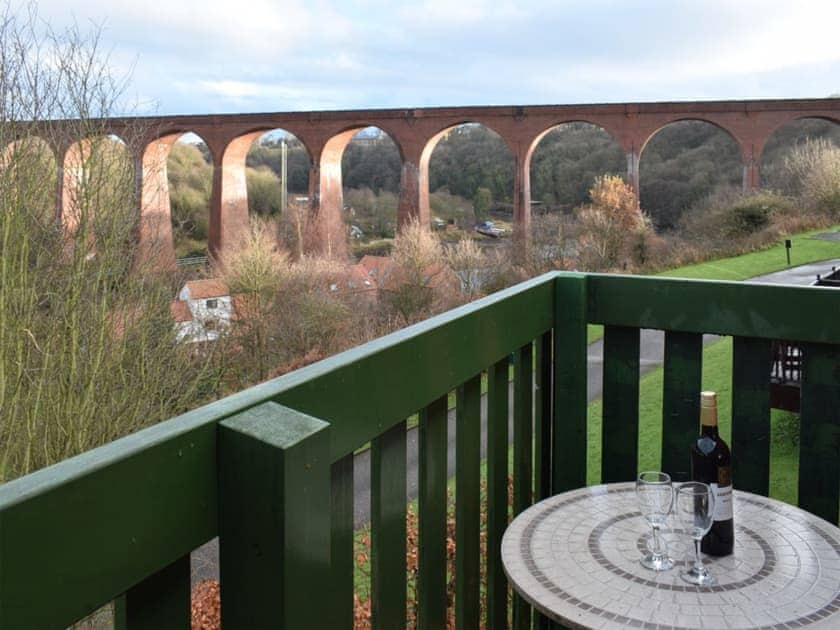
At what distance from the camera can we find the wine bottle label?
126cm

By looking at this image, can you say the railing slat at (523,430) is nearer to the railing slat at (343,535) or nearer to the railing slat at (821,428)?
the railing slat at (821,428)

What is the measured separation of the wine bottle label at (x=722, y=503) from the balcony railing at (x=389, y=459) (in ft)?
1.20

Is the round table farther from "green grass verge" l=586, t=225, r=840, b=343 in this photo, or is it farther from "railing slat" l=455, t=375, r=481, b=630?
"green grass verge" l=586, t=225, r=840, b=343

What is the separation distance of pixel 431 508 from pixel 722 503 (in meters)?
0.44

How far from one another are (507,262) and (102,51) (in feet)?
41.6

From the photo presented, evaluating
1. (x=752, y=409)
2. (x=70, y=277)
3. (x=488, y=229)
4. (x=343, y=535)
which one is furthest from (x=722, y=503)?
(x=488, y=229)

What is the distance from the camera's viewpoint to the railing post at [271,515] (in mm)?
701

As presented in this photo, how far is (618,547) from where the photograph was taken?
4.27ft

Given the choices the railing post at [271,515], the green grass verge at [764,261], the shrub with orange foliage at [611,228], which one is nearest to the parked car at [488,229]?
the shrub with orange foliage at [611,228]

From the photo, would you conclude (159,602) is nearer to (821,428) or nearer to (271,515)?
(271,515)

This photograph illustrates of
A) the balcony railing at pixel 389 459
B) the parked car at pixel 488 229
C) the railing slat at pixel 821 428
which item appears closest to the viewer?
the balcony railing at pixel 389 459

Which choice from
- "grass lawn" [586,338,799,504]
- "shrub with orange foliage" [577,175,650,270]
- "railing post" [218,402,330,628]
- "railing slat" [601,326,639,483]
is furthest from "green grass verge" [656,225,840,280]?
"railing post" [218,402,330,628]

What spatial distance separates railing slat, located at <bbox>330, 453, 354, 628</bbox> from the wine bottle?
591 millimetres

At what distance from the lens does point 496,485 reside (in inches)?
58.6
